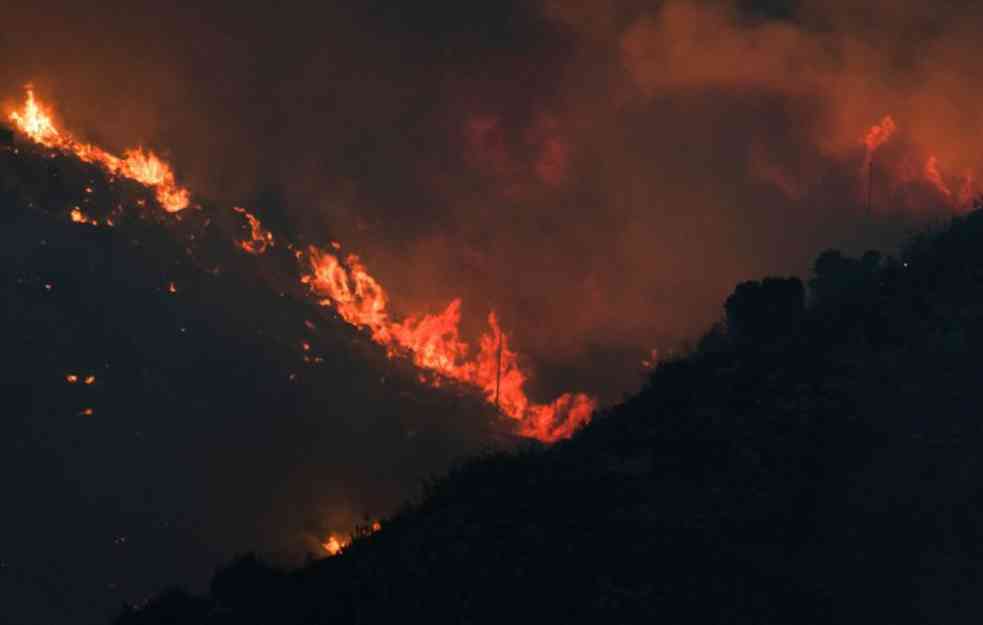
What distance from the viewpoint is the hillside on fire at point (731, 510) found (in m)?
36.2

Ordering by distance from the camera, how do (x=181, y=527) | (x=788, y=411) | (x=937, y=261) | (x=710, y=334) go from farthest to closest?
(x=181, y=527) < (x=710, y=334) < (x=937, y=261) < (x=788, y=411)

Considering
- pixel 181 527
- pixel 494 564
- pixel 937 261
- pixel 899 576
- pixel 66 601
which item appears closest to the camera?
pixel 899 576

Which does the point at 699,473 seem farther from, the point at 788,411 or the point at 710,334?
the point at 710,334

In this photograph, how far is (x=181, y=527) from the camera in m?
185

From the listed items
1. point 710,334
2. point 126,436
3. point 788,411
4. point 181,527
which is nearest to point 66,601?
point 181,527

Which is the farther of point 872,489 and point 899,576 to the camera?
point 872,489

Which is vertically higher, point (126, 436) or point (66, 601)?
point (126, 436)

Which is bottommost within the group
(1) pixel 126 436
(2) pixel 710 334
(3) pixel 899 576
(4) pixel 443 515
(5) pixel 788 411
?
(3) pixel 899 576

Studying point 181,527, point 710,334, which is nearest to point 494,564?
point 710,334

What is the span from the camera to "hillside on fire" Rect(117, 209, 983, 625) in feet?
119

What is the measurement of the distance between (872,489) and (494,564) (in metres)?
12.3

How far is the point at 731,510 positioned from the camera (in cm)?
4034

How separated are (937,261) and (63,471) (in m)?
157

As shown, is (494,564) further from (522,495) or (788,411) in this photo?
(788,411)
